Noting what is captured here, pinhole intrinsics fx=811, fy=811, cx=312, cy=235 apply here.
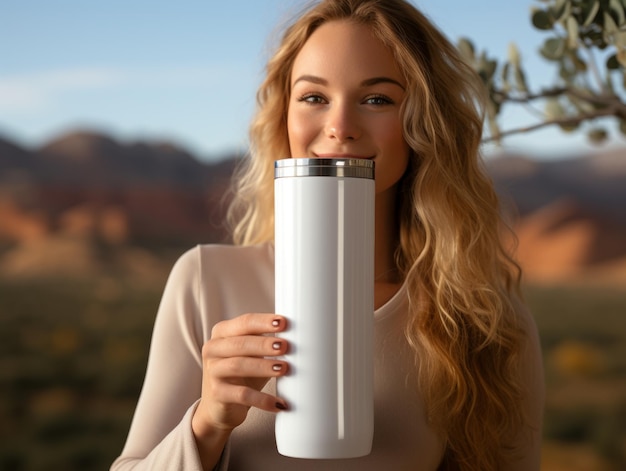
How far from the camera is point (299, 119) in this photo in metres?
1.06

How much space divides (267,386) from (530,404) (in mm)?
433

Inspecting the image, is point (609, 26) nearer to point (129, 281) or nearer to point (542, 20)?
point (542, 20)

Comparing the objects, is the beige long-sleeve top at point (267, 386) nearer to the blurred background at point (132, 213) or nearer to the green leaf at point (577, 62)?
the green leaf at point (577, 62)

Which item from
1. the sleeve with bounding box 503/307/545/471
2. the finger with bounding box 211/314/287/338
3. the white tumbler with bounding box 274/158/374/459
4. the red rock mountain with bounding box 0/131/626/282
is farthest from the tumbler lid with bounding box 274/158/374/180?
the red rock mountain with bounding box 0/131/626/282

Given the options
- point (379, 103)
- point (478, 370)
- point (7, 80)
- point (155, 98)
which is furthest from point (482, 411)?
point (7, 80)

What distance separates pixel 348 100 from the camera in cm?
103

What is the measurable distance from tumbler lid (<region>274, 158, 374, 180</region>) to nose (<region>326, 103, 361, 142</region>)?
28 cm

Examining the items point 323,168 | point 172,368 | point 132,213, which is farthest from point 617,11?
point 132,213

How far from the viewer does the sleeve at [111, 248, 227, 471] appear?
1.10 metres

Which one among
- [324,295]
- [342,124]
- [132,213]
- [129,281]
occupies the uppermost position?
[132,213]

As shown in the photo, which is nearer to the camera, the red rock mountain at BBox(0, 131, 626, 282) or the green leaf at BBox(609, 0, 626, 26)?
the green leaf at BBox(609, 0, 626, 26)

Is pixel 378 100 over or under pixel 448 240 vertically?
over

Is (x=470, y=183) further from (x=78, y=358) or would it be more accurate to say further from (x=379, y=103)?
(x=78, y=358)

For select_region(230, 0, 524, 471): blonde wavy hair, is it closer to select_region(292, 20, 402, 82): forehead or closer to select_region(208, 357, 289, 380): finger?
select_region(292, 20, 402, 82): forehead
